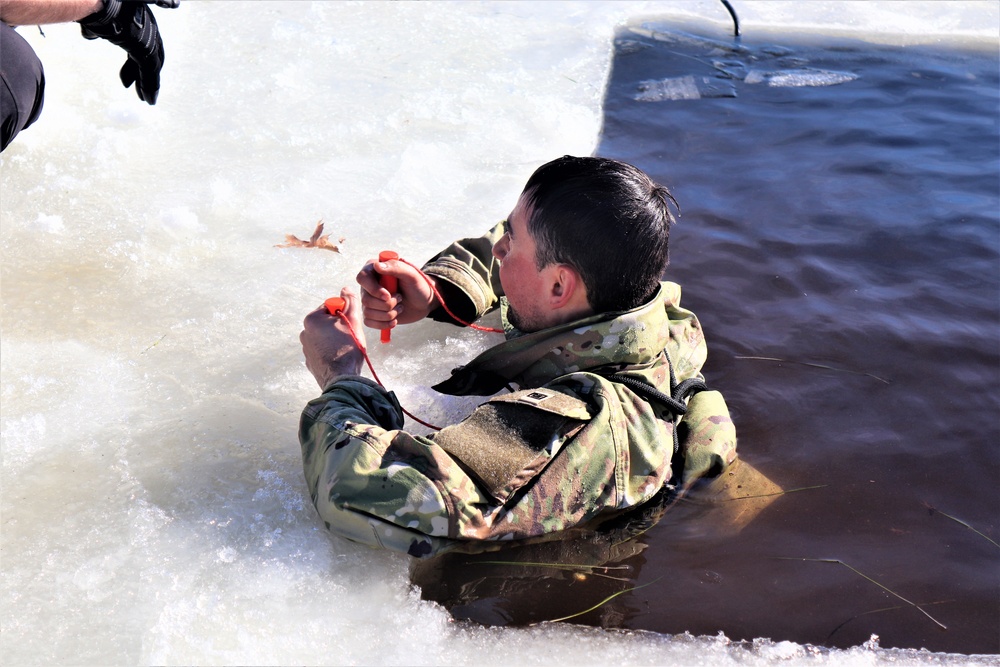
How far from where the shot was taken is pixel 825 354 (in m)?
3.27

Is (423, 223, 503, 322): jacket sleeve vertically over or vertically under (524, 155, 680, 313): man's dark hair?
under

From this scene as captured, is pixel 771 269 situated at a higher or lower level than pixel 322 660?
higher

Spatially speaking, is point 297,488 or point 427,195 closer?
point 297,488

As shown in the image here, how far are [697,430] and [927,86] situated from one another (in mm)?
4237

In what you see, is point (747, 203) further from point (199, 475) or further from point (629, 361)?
point (199, 475)

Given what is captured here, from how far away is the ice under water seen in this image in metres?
2.10

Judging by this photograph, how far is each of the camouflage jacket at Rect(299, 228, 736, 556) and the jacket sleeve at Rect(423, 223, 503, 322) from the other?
0.42m

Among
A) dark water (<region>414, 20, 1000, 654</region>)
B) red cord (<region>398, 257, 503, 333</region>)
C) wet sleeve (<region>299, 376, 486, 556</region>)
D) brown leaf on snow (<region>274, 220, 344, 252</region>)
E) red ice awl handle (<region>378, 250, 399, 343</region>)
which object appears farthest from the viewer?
brown leaf on snow (<region>274, 220, 344, 252</region>)

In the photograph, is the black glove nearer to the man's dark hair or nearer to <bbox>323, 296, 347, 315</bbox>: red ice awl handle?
<bbox>323, 296, 347, 315</bbox>: red ice awl handle

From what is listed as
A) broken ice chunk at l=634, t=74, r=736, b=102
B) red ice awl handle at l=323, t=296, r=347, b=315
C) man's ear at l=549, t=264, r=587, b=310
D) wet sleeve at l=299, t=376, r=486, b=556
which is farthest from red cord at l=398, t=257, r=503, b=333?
broken ice chunk at l=634, t=74, r=736, b=102

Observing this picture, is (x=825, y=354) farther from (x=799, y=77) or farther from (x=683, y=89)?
(x=799, y=77)

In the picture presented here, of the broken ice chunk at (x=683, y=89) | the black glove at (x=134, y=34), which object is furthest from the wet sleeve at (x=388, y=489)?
the broken ice chunk at (x=683, y=89)

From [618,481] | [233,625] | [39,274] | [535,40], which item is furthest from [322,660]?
[535,40]

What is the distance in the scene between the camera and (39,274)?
10.1ft
